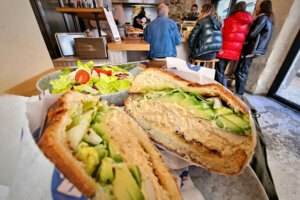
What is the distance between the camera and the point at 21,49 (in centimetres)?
134

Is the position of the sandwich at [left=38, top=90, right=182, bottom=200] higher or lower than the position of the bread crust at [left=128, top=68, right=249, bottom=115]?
lower

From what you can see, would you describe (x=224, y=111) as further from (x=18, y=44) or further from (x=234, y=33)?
(x=234, y=33)

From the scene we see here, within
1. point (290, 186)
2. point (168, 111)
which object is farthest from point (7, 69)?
point (290, 186)

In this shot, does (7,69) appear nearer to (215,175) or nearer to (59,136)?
(59,136)

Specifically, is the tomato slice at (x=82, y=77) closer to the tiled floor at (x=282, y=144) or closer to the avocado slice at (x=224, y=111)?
the avocado slice at (x=224, y=111)

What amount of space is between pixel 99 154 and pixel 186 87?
0.64 m

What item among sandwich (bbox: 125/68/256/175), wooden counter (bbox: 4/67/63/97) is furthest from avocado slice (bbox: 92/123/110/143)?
wooden counter (bbox: 4/67/63/97)

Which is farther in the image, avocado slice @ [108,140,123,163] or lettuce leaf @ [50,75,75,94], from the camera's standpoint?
lettuce leaf @ [50,75,75,94]

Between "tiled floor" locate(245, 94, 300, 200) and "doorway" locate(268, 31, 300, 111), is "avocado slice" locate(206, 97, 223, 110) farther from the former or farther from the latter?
"doorway" locate(268, 31, 300, 111)

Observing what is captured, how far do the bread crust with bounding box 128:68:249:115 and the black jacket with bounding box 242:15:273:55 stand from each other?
11.3 feet

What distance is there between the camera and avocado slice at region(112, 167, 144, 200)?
0.47 meters

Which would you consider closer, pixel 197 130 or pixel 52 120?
pixel 52 120

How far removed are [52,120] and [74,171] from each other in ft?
0.81

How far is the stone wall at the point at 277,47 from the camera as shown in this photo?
3043 mm
